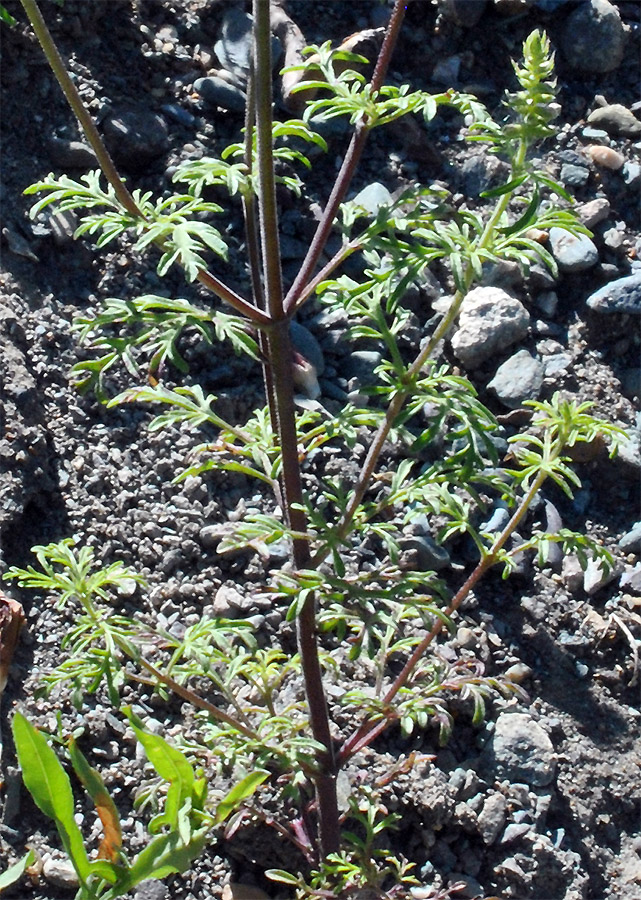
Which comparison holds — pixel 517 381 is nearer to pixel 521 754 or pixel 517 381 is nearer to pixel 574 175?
pixel 574 175

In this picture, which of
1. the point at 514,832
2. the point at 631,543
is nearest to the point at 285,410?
the point at 514,832

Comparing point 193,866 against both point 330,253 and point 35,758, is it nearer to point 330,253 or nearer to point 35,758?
point 35,758

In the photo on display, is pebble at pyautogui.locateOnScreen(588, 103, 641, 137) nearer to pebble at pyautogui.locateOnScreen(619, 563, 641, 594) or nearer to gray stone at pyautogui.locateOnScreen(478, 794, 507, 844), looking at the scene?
pebble at pyautogui.locateOnScreen(619, 563, 641, 594)

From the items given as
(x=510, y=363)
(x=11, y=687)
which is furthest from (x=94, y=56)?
(x=11, y=687)

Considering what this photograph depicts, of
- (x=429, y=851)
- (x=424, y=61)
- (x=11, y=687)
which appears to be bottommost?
(x=429, y=851)

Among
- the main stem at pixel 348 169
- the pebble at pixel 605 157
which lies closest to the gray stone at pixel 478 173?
the pebble at pixel 605 157

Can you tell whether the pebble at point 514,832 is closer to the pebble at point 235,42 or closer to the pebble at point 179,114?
the pebble at point 179,114

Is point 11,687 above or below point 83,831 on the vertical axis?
above

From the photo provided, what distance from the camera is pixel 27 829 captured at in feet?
7.97

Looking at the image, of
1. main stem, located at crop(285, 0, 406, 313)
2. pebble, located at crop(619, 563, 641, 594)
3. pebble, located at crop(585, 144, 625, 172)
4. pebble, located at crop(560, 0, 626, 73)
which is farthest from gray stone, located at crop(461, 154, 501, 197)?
main stem, located at crop(285, 0, 406, 313)

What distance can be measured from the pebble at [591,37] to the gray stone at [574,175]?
50cm

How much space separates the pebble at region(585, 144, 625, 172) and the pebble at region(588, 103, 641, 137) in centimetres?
12

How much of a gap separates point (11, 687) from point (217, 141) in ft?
6.34

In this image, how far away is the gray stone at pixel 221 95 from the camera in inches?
139
